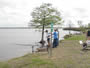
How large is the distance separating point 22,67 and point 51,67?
136 centimetres

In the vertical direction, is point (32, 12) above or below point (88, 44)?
above

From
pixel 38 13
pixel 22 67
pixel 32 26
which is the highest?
pixel 38 13

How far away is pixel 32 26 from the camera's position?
96.7 ft

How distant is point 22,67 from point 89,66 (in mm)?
3123

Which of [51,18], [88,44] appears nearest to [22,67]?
[88,44]

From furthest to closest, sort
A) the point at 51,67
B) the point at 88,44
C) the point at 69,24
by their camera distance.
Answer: the point at 69,24 → the point at 88,44 → the point at 51,67

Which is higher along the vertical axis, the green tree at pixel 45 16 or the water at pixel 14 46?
the green tree at pixel 45 16

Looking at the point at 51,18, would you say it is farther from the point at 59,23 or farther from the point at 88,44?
the point at 88,44

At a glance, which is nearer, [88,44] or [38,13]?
[88,44]

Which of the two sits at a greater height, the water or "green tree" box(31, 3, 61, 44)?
"green tree" box(31, 3, 61, 44)

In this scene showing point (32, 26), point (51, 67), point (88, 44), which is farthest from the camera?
point (32, 26)

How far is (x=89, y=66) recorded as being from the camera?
7523 mm

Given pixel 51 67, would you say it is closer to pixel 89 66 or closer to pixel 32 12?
pixel 89 66

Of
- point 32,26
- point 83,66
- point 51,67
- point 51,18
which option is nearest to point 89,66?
point 83,66
